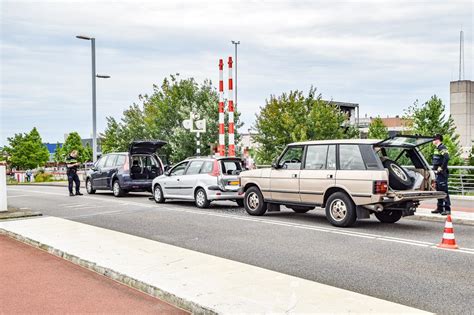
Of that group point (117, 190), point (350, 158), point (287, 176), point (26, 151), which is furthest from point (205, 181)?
point (26, 151)

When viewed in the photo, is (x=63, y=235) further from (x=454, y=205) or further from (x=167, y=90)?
(x=167, y=90)

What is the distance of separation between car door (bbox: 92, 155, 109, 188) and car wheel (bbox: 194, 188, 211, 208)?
6753 millimetres

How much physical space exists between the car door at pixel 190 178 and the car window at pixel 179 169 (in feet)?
0.97

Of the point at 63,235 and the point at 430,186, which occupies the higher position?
the point at 430,186

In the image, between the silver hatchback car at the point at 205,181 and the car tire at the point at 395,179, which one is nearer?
the car tire at the point at 395,179

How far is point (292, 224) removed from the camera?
11414 millimetres

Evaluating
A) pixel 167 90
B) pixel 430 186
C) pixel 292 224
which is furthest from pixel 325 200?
pixel 167 90

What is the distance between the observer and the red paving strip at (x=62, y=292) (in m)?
5.34

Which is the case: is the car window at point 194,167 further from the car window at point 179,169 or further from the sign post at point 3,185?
the sign post at point 3,185

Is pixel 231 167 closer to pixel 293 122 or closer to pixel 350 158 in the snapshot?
pixel 350 158

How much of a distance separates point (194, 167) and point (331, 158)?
18.6 ft

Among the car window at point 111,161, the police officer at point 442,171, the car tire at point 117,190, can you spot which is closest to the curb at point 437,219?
the police officer at point 442,171

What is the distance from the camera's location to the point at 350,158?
1076 centimetres

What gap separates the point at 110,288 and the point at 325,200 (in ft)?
19.9
